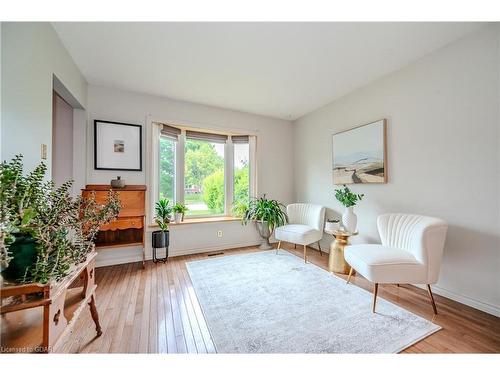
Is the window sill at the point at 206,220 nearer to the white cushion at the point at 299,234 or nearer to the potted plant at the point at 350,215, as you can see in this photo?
the white cushion at the point at 299,234

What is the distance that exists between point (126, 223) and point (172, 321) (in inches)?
57.4

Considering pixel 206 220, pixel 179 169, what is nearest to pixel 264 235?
pixel 206 220

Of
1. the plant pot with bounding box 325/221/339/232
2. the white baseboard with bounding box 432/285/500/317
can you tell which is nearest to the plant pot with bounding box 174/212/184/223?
the plant pot with bounding box 325/221/339/232

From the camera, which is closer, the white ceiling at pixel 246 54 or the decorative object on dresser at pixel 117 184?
the white ceiling at pixel 246 54

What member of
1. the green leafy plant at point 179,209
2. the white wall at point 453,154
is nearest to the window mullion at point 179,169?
the green leafy plant at point 179,209

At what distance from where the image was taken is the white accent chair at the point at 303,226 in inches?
117

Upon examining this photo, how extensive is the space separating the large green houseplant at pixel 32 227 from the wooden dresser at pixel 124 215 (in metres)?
1.59

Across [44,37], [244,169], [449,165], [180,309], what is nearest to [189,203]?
[244,169]

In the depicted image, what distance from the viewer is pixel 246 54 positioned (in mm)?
2074

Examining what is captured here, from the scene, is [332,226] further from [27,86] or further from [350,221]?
[27,86]

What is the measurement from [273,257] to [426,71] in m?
2.90

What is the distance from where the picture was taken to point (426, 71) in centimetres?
211

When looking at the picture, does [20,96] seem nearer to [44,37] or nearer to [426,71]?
[44,37]

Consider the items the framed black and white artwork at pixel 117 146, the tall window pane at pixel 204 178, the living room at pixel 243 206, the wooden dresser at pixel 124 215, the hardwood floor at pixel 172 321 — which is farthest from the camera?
the tall window pane at pixel 204 178
